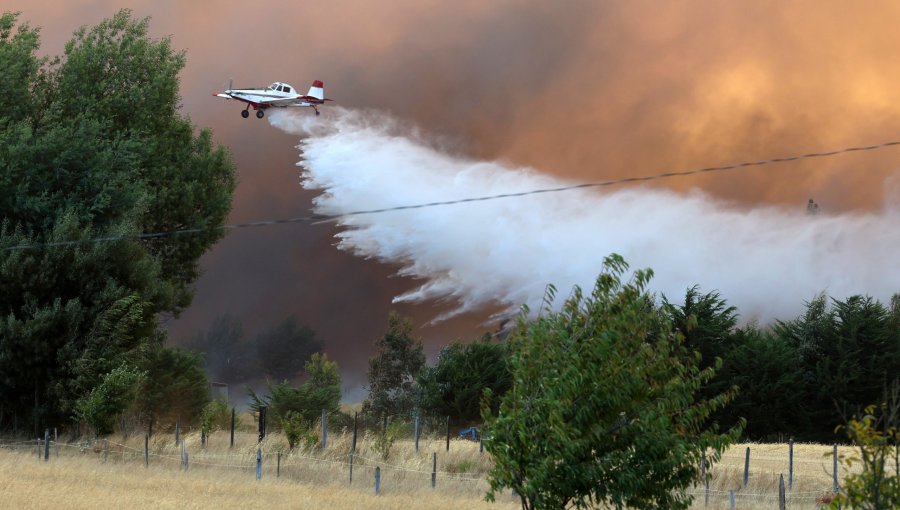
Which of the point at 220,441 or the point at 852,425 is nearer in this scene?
the point at 852,425

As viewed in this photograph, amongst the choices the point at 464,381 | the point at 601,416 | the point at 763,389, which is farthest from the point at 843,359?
the point at 601,416

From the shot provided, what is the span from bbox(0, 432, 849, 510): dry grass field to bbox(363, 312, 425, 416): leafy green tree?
5173 centimetres

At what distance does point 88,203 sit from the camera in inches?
1932

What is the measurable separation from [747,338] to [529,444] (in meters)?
59.7

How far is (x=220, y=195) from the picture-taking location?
190 ft

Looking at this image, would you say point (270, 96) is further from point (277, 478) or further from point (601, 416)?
point (601, 416)

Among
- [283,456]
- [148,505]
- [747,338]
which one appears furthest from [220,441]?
[747,338]

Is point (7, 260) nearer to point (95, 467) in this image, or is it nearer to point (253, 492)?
point (95, 467)

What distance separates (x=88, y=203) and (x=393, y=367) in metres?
59.6

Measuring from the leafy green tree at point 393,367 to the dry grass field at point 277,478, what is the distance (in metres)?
51.7

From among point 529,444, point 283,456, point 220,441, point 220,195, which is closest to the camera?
point 529,444

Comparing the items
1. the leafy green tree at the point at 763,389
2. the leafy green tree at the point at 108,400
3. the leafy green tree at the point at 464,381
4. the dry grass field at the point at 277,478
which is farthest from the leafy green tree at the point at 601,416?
the leafy green tree at the point at 464,381

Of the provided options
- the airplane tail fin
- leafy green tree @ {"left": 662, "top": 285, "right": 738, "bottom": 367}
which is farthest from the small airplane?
leafy green tree @ {"left": 662, "top": 285, "right": 738, "bottom": 367}

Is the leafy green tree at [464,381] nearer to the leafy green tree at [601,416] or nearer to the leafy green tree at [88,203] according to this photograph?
the leafy green tree at [88,203]
